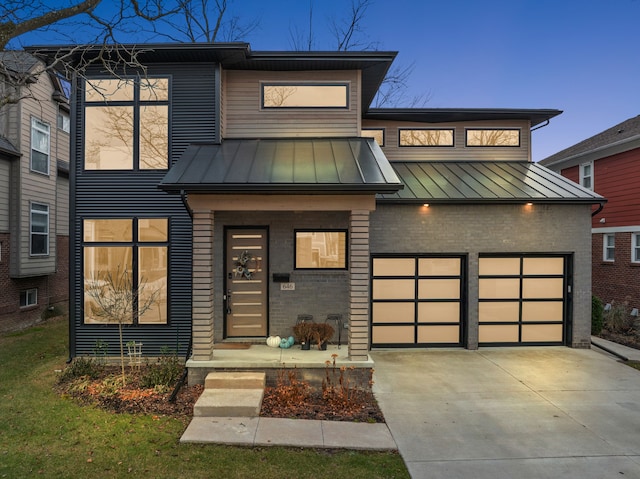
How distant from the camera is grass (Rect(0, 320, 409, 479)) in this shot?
4156 mm

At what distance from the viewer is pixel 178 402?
19.5 ft

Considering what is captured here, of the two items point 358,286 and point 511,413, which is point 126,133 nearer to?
point 358,286

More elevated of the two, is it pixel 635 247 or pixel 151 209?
pixel 151 209

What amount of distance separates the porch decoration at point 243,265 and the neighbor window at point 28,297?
9.58m

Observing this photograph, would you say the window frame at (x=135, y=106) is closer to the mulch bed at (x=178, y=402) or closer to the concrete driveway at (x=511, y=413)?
the mulch bed at (x=178, y=402)

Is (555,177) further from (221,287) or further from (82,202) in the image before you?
(82,202)

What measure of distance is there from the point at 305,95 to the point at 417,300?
18.3 ft

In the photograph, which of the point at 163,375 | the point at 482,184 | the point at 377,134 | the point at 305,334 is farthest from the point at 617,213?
the point at 163,375

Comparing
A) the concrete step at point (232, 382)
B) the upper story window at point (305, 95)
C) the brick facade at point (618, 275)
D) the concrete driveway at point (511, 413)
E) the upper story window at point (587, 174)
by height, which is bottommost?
the concrete driveway at point (511, 413)

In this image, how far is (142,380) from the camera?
6.55m

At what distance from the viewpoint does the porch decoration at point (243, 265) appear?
8336mm

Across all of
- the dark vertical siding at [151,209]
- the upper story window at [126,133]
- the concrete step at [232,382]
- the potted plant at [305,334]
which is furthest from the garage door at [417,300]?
the upper story window at [126,133]

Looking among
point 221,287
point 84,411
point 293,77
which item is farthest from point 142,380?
point 293,77

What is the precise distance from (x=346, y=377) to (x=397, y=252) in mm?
3629
